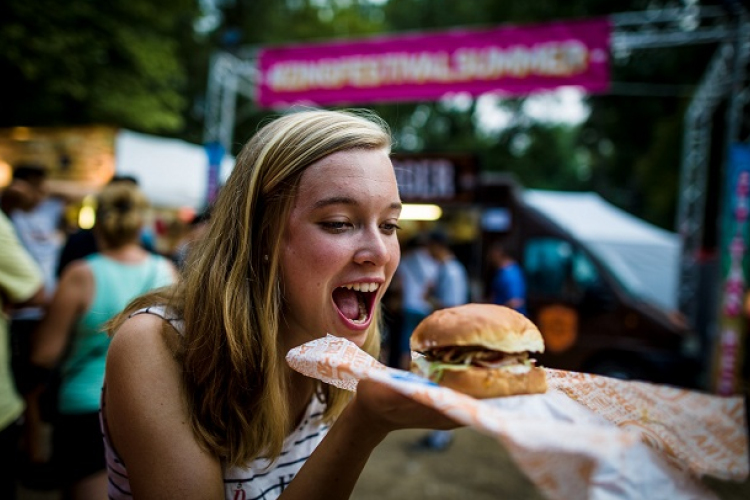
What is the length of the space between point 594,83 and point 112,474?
24.0 ft

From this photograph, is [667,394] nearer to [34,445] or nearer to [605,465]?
[605,465]

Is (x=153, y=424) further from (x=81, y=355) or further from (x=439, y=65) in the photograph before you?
(x=439, y=65)

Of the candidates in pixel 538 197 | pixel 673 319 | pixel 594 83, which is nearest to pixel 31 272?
pixel 594 83

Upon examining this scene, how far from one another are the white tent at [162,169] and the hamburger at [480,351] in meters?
10.6

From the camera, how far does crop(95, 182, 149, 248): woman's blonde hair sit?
9.43ft

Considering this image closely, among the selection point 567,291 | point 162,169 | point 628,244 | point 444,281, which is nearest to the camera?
point 444,281

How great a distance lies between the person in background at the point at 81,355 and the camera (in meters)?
2.49

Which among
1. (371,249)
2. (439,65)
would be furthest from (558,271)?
(371,249)

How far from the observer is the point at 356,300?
1.54 meters

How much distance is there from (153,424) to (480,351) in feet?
2.99

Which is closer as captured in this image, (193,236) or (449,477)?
(193,236)

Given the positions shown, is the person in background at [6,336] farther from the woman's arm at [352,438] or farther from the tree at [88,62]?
the tree at [88,62]

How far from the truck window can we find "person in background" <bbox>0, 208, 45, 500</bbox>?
674 centimetres

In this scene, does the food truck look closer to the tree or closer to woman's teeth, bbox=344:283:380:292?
woman's teeth, bbox=344:283:380:292
